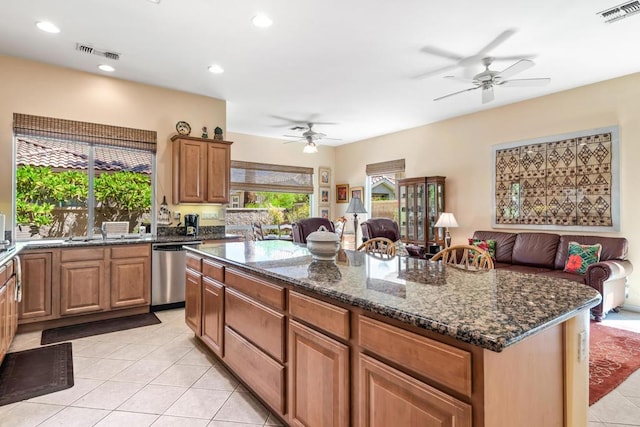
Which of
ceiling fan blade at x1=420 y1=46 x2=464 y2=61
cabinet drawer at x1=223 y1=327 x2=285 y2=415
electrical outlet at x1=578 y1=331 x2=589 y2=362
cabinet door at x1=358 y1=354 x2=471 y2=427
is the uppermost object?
ceiling fan blade at x1=420 y1=46 x2=464 y2=61

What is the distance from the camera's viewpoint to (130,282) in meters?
3.92

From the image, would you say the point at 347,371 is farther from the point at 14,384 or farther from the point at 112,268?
the point at 112,268

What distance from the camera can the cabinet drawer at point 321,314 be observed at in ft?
4.62

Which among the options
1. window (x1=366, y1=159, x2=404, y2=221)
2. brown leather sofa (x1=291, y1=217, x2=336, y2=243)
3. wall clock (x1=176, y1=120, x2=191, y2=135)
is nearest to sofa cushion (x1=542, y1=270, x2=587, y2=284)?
window (x1=366, y1=159, x2=404, y2=221)

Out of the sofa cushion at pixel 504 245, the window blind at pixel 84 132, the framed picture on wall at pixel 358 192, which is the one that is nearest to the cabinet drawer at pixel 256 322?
the window blind at pixel 84 132

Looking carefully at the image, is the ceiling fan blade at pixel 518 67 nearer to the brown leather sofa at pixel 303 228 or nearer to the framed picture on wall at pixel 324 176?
the brown leather sofa at pixel 303 228

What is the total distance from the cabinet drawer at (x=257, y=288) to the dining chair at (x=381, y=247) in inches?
38.5

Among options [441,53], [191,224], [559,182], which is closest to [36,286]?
[191,224]

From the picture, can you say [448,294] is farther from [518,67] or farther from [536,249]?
[536,249]

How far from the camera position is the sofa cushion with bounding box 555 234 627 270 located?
3975 millimetres

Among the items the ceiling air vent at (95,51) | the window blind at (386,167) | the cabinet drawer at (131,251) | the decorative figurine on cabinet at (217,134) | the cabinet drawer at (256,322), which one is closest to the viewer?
the cabinet drawer at (256,322)

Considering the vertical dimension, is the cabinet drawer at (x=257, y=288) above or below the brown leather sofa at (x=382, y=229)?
below

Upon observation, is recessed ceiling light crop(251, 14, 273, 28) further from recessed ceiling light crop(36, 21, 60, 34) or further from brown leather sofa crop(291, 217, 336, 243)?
brown leather sofa crop(291, 217, 336, 243)

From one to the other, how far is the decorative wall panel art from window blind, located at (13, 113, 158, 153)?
508 centimetres
